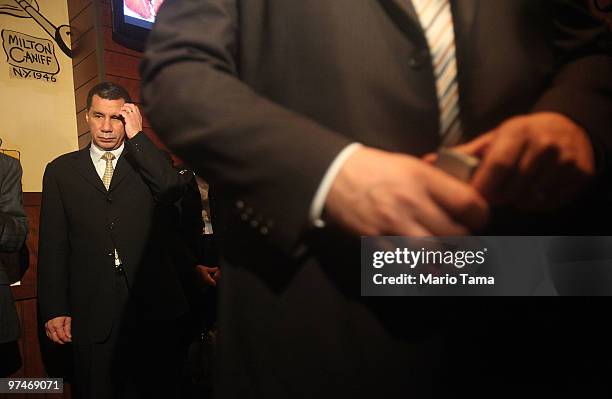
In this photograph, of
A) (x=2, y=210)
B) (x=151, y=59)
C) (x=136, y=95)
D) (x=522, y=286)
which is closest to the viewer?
(x=151, y=59)

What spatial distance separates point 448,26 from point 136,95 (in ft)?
7.10

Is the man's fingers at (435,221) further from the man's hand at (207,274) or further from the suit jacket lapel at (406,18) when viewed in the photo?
the man's hand at (207,274)

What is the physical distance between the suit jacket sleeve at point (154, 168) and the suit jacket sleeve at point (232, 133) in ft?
4.03

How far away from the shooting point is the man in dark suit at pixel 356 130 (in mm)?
402

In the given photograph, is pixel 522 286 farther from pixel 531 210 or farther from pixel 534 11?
pixel 534 11

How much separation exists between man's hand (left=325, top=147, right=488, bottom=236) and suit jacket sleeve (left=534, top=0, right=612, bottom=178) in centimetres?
16

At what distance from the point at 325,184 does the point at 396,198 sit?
0.07 m

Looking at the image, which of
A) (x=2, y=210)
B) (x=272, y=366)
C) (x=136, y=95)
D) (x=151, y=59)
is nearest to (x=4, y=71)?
(x=136, y=95)

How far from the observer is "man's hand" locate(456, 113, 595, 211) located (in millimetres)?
423

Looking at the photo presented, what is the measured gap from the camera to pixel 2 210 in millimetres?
1555

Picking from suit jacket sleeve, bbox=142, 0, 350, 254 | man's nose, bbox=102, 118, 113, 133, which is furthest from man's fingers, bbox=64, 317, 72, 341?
suit jacket sleeve, bbox=142, 0, 350, 254

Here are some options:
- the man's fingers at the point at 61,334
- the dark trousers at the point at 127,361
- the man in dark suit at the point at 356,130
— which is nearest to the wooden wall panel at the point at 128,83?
the dark trousers at the point at 127,361

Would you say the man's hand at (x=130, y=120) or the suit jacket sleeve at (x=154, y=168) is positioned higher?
the man's hand at (x=130, y=120)

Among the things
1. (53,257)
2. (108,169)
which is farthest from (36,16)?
(53,257)
